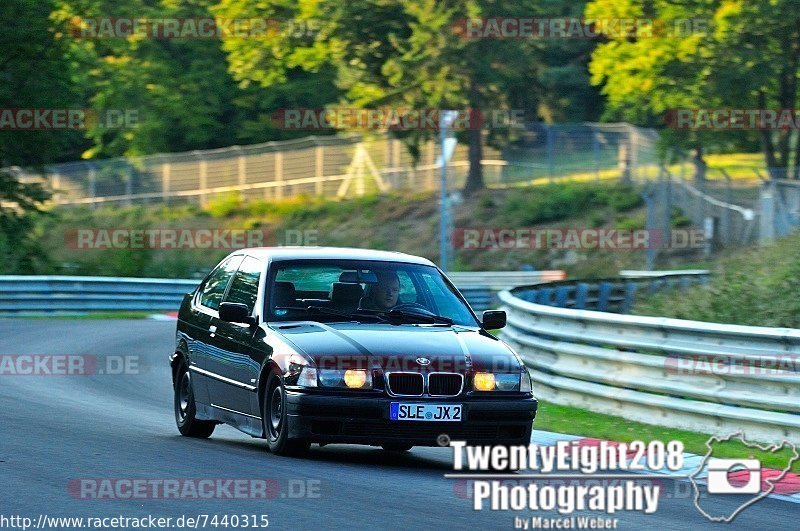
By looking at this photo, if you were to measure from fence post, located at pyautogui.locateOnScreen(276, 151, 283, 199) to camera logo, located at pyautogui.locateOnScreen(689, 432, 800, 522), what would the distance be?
152 feet

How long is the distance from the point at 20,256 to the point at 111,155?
25676 mm

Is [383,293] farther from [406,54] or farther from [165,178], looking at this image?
[165,178]

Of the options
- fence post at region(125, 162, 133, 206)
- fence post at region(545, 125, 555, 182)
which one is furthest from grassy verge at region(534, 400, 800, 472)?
fence post at region(125, 162, 133, 206)

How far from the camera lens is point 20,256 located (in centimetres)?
4028

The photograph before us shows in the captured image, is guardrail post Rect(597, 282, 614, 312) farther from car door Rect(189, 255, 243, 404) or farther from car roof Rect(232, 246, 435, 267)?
car roof Rect(232, 246, 435, 267)

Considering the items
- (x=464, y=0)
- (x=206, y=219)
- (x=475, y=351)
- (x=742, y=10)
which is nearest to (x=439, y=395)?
(x=475, y=351)

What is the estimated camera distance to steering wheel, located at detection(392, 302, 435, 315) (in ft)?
37.7

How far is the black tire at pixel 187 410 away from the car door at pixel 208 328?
14cm

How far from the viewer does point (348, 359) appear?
10.3 metres

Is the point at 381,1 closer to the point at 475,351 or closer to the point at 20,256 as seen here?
the point at 20,256

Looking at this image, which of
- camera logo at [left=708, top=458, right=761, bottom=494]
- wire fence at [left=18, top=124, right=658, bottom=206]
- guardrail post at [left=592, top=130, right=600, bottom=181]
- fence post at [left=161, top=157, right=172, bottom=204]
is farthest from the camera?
fence post at [left=161, top=157, right=172, bottom=204]

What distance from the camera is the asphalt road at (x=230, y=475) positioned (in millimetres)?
8344

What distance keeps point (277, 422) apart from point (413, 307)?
147 cm

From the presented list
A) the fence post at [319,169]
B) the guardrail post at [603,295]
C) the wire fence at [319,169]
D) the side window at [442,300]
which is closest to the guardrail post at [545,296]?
the guardrail post at [603,295]
